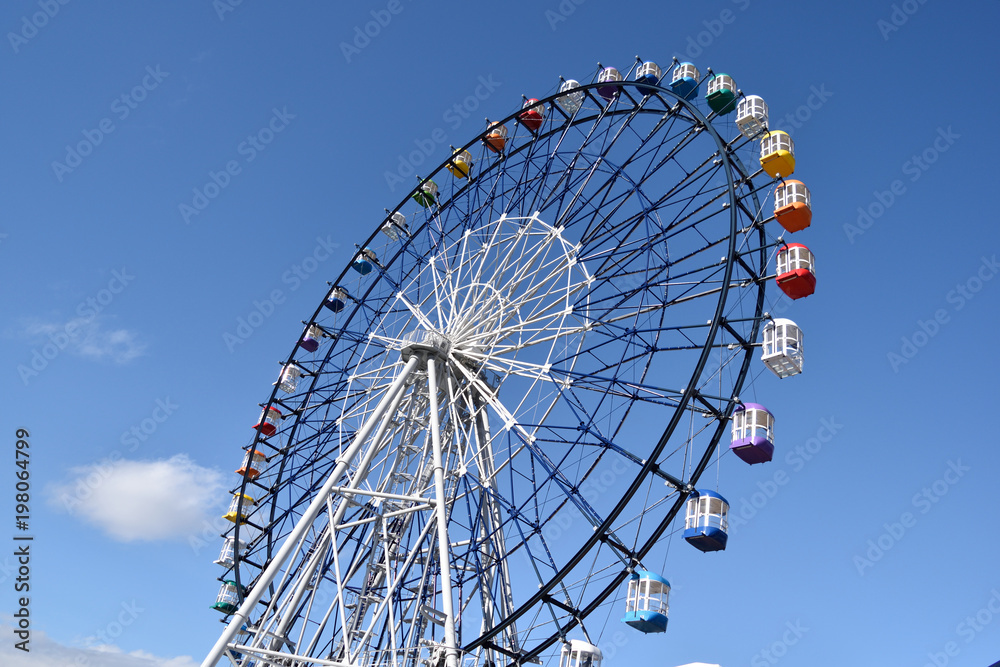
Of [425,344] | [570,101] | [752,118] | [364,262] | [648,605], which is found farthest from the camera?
[364,262]

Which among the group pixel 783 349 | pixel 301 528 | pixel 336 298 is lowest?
pixel 301 528

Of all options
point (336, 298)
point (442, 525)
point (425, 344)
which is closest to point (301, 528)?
point (442, 525)

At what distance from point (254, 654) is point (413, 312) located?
9992 mm

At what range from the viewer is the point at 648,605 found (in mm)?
15922

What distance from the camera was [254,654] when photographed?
53.8ft

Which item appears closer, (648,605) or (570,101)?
(648,605)

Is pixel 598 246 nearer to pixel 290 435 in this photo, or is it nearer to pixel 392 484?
pixel 392 484

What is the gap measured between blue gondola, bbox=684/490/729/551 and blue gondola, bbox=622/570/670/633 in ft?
3.57

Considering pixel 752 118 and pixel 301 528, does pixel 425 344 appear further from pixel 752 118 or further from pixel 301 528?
pixel 752 118

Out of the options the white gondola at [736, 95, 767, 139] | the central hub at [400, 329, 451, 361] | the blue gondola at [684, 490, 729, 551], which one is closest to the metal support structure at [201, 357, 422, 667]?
the central hub at [400, 329, 451, 361]

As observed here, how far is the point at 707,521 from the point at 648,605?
1.99 metres

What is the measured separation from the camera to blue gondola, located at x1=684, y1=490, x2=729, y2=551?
16250mm

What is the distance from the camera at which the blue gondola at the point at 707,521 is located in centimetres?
1625

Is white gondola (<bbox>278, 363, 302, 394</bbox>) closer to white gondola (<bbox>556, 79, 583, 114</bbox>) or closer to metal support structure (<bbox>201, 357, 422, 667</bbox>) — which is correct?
metal support structure (<bbox>201, 357, 422, 667</bbox>)
